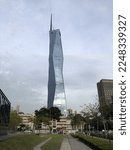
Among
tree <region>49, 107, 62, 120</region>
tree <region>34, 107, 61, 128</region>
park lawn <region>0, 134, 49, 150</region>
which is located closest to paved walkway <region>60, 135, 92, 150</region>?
park lawn <region>0, 134, 49, 150</region>

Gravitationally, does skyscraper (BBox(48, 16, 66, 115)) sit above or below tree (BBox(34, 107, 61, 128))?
above

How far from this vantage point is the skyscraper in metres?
188

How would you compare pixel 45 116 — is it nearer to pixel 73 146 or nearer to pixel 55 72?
pixel 55 72

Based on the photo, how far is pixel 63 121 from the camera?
181 meters

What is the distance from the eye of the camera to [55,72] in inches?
7397

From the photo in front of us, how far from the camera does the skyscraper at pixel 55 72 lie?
187875mm

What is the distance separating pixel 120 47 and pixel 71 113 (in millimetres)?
139788

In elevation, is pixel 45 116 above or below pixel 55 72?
below

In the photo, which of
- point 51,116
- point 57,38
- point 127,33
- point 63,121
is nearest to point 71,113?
point 51,116

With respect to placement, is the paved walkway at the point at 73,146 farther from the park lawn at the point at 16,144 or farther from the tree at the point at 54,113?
the tree at the point at 54,113

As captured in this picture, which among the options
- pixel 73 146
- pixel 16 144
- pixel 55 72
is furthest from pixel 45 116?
pixel 16 144

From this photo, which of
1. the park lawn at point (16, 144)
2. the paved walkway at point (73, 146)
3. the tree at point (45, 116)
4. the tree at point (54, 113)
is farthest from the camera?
the tree at point (54, 113)

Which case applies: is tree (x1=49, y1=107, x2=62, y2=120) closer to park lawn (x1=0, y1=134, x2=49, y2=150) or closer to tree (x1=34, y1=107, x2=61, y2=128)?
tree (x1=34, y1=107, x2=61, y2=128)

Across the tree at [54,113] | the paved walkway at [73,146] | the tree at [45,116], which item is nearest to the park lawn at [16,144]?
the paved walkway at [73,146]
